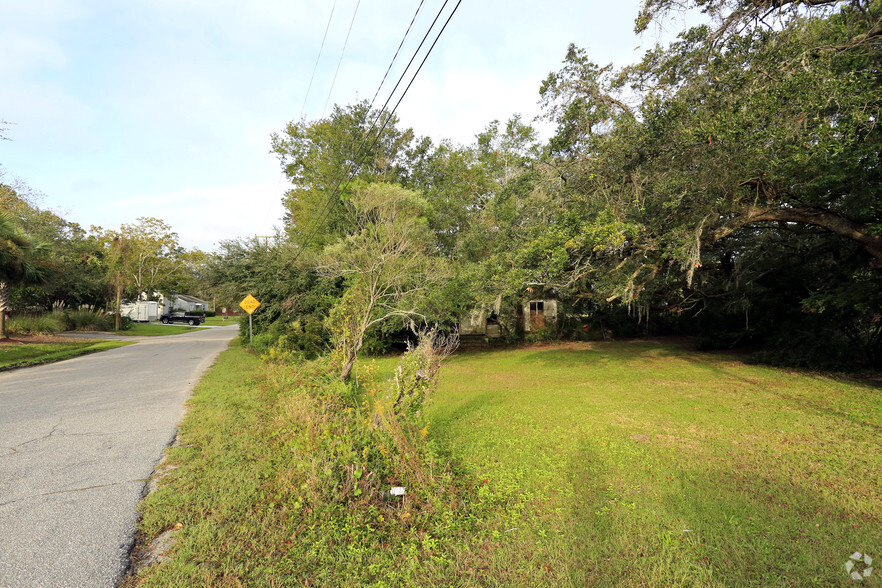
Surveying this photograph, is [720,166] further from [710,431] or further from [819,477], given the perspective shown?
[819,477]

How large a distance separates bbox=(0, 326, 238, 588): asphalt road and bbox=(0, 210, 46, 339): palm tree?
1093cm

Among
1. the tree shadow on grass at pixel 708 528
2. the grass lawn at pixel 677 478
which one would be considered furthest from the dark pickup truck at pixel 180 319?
the tree shadow on grass at pixel 708 528

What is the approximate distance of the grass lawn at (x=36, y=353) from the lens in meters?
12.9

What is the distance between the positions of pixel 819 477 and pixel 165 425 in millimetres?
8492

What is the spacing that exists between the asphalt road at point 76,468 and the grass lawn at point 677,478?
294 cm

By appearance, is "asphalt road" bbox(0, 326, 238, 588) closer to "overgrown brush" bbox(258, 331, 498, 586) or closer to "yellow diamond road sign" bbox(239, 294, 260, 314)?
"overgrown brush" bbox(258, 331, 498, 586)

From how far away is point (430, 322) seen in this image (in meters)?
16.5

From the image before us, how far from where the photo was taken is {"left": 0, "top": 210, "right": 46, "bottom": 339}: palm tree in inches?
668

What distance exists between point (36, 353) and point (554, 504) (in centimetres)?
1936

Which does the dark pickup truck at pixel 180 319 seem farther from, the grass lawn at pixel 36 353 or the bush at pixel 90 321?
the grass lawn at pixel 36 353

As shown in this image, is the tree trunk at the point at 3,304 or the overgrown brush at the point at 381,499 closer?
the overgrown brush at the point at 381,499

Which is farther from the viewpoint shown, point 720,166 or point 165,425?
point 720,166

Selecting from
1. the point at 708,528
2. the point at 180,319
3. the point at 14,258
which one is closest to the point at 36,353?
the point at 14,258

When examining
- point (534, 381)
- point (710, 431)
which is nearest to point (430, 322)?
point (534, 381)
